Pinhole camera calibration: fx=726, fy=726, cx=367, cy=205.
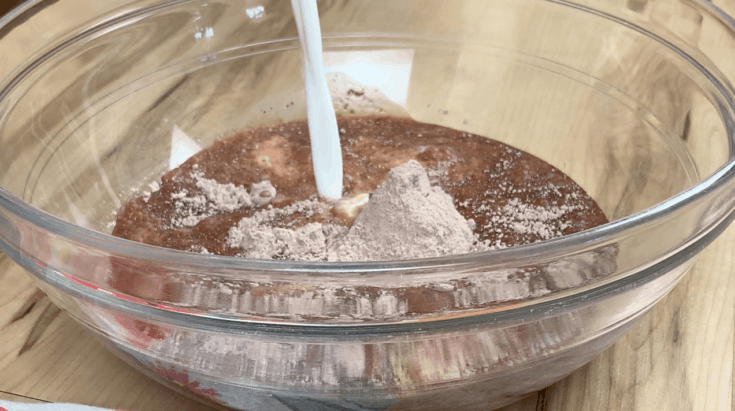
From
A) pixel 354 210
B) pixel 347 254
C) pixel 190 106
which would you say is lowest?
pixel 347 254

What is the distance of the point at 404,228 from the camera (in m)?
0.57

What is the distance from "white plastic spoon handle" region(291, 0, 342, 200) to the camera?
2.35 feet

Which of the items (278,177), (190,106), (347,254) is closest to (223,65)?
(190,106)

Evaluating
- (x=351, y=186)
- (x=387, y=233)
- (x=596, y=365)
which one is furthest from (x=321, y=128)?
(x=596, y=365)

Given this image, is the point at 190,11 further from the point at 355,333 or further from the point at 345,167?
the point at 355,333

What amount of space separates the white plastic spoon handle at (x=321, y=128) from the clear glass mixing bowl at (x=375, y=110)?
11 cm

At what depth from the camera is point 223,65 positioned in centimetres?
82

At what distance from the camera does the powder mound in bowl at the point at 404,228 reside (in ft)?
1.84

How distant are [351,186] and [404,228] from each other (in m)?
0.17

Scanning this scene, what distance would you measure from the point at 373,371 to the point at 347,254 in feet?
0.51

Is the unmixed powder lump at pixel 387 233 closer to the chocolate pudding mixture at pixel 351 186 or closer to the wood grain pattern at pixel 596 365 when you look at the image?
the chocolate pudding mixture at pixel 351 186

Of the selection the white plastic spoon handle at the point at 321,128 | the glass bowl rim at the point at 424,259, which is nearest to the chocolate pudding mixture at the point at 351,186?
the white plastic spoon handle at the point at 321,128

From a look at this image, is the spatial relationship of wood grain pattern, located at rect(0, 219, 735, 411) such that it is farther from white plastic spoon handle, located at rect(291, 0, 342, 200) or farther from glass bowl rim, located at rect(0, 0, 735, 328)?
white plastic spoon handle, located at rect(291, 0, 342, 200)

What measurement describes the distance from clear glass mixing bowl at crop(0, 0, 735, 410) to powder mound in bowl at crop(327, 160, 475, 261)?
128 millimetres
